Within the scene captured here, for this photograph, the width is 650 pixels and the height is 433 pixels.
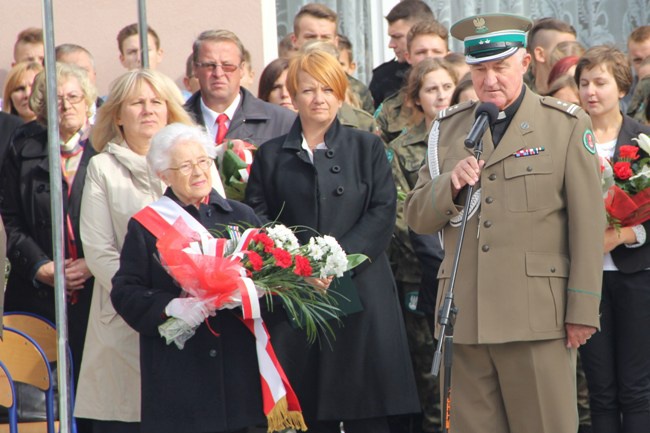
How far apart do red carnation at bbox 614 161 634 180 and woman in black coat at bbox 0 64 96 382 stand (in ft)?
8.79

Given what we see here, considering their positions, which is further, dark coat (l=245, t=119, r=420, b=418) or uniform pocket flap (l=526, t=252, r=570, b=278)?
dark coat (l=245, t=119, r=420, b=418)

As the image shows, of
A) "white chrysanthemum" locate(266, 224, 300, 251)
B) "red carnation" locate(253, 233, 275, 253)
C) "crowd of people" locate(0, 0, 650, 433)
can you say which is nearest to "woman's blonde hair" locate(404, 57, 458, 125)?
"crowd of people" locate(0, 0, 650, 433)

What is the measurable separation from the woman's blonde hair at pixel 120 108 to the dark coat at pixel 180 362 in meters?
0.90

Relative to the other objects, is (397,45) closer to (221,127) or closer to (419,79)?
(419,79)

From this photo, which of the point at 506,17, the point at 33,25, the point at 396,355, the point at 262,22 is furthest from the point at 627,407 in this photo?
the point at 33,25

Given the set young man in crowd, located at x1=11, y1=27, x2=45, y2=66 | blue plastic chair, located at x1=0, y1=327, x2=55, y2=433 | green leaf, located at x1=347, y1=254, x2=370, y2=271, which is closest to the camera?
green leaf, located at x1=347, y1=254, x2=370, y2=271

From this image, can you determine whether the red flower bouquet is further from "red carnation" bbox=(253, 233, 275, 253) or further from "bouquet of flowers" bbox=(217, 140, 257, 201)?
"bouquet of flowers" bbox=(217, 140, 257, 201)

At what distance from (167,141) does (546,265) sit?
1778mm

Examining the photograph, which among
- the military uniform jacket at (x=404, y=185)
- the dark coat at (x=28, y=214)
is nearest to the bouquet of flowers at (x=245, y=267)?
the dark coat at (x=28, y=214)

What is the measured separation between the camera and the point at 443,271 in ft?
17.9

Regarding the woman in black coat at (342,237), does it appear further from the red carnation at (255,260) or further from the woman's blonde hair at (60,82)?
the woman's blonde hair at (60,82)

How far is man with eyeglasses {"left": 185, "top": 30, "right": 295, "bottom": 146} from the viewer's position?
23.5ft

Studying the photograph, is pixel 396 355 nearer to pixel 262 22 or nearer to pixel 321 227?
pixel 321 227

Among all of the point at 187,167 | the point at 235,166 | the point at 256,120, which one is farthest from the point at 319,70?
the point at 187,167
